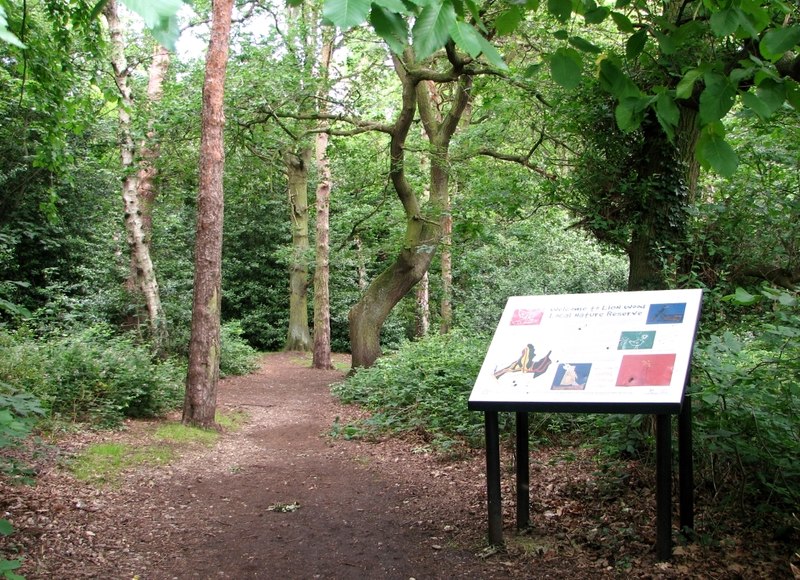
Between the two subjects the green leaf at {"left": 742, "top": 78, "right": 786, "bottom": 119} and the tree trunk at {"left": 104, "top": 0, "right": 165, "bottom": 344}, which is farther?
the tree trunk at {"left": 104, "top": 0, "right": 165, "bottom": 344}

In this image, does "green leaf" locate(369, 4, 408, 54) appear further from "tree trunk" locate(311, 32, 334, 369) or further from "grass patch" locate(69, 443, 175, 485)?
"tree trunk" locate(311, 32, 334, 369)

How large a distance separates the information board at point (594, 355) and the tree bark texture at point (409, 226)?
9.38 metres

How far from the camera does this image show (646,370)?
144 inches

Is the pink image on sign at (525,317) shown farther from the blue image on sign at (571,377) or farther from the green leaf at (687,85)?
the green leaf at (687,85)

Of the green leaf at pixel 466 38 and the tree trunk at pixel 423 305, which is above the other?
the green leaf at pixel 466 38

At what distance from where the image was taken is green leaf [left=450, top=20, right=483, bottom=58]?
1.89m

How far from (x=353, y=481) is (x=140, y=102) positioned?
9085mm

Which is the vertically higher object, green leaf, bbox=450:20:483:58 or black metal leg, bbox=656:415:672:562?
green leaf, bbox=450:20:483:58

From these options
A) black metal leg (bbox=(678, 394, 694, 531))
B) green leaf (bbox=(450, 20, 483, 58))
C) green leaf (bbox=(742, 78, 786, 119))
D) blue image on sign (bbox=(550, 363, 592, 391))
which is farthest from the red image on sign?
green leaf (bbox=(450, 20, 483, 58))

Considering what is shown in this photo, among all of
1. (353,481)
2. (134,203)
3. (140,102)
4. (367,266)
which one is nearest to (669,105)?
(353,481)

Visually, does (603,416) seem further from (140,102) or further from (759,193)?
(140,102)

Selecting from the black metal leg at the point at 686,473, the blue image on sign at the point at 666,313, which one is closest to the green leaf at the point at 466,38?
the blue image on sign at the point at 666,313

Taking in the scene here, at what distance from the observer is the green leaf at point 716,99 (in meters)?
2.67

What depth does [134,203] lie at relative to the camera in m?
11.2
